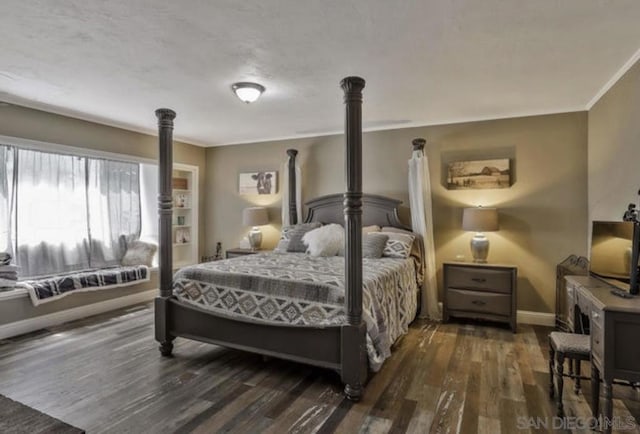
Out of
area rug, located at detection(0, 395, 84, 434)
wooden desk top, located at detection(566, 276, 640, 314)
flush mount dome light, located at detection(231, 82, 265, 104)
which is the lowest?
area rug, located at detection(0, 395, 84, 434)

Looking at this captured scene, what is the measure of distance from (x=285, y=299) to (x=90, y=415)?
1.43 meters

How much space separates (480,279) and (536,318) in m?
0.91

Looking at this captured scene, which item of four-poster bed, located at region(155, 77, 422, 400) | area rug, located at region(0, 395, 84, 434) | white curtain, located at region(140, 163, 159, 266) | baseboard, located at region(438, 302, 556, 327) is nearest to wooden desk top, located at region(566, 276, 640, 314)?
four-poster bed, located at region(155, 77, 422, 400)

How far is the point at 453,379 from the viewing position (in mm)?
2713

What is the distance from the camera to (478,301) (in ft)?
12.8

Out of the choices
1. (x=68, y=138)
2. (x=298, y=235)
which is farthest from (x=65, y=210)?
(x=298, y=235)

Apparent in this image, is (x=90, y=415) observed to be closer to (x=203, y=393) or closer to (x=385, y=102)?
(x=203, y=393)

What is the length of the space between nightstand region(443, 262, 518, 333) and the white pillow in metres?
1.27

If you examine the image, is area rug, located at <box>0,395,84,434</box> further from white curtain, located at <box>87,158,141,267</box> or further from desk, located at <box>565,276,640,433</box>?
white curtain, located at <box>87,158,141,267</box>

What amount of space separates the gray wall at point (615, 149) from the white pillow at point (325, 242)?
2.61 meters

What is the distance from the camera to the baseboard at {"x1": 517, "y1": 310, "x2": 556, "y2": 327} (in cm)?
400

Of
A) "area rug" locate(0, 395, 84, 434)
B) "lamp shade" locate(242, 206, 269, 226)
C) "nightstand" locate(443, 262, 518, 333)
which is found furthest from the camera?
"lamp shade" locate(242, 206, 269, 226)

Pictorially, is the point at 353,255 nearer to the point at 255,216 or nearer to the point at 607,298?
the point at 607,298

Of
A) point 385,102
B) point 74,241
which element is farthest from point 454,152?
point 74,241
